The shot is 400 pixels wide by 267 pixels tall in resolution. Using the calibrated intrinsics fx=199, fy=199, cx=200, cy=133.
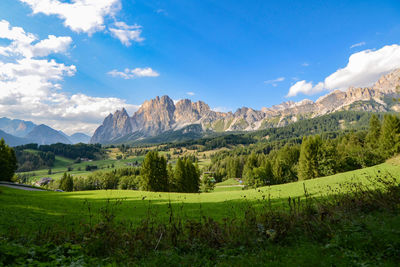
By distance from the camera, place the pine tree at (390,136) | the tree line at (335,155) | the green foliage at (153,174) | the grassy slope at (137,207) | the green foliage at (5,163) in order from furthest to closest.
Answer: the green foliage at (153,174), the green foliage at (5,163), the tree line at (335,155), the pine tree at (390,136), the grassy slope at (137,207)

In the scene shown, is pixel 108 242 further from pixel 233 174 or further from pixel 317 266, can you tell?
pixel 233 174

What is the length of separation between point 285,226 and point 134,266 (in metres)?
4.84

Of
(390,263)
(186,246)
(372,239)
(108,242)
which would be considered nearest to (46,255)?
(108,242)

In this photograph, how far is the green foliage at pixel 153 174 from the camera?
5247 centimetres

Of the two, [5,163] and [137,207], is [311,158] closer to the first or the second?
[137,207]

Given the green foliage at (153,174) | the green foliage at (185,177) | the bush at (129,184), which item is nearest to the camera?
the green foliage at (153,174)

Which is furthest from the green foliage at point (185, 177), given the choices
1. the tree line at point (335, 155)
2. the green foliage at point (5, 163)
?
the green foliage at point (5, 163)

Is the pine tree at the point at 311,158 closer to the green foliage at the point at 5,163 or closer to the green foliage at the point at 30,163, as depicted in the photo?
the green foliage at the point at 5,163

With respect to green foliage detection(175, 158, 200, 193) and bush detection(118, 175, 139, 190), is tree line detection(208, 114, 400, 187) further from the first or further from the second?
bush detection(118, 175, 139, 190)

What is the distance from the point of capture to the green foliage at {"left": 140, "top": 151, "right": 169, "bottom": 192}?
52.5 meters

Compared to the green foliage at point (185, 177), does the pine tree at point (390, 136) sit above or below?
above

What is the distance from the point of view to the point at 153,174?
52719 mm

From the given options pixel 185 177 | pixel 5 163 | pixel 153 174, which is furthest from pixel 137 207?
pixel 5 163

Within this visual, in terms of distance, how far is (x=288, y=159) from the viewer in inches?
3290
